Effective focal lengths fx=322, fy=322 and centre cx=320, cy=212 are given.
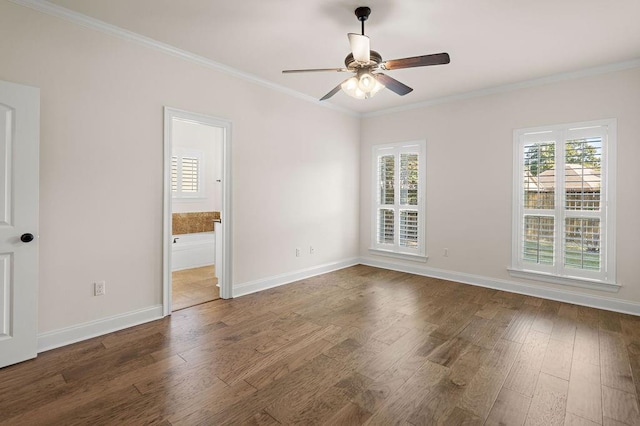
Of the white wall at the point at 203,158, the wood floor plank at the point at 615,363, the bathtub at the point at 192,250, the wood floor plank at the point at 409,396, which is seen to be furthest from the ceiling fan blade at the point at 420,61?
the white wall at the point at 203,158

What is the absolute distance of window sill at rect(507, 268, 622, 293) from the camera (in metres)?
3.76

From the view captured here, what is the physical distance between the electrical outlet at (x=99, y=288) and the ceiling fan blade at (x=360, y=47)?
303 cm

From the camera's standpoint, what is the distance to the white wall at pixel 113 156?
2691 mm

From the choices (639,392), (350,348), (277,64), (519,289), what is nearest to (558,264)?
(519,289)

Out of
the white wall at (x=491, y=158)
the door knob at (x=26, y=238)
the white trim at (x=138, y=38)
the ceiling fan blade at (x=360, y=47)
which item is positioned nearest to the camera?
the ceiling fan blade at (x=360, y=47)

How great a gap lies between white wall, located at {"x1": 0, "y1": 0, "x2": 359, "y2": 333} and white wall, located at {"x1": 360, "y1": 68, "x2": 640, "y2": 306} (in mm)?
2532

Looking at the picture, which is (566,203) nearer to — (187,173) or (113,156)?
(113,156)

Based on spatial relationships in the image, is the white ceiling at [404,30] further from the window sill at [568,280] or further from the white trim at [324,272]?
the white trim at [324,272]

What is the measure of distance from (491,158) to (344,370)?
12.2 feet

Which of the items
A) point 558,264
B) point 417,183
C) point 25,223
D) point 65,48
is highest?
point 65,48

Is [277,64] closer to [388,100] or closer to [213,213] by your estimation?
[388,100]

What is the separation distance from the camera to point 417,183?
5.38m

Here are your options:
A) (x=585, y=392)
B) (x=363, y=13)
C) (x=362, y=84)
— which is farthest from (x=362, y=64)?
(x=585, y=392)

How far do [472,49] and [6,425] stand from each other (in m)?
4.74
